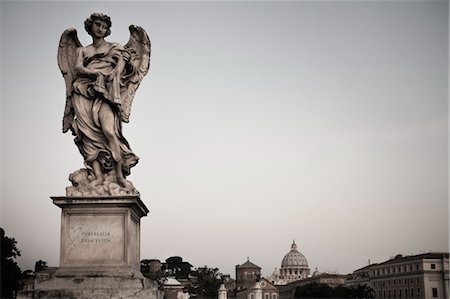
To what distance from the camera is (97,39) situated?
1480cm

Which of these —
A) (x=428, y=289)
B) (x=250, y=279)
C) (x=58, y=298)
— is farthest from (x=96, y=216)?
(x=250, y=279)

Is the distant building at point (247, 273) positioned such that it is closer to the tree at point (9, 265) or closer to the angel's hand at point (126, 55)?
the tree at point (9, 265)

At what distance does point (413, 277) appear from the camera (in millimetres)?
117375

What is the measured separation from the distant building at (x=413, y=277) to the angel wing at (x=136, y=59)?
4094 inches

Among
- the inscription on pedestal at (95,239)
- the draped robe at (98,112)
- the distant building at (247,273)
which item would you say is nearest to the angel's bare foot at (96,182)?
the draped robe at (98,112)

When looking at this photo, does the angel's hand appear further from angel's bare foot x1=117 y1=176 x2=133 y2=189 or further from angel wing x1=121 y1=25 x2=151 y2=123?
angel's bare foot x1=117 y1=176 x2=133 y2=189

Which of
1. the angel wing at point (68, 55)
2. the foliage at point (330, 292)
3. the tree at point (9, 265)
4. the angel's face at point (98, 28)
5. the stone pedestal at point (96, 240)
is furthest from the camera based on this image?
the foliage at point (330, 292)

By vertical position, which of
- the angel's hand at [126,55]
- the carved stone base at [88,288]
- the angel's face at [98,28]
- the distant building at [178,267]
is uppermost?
the angel's face at [98,28]

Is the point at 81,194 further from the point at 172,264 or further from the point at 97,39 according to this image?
the point at 172,264

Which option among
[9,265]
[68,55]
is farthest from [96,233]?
[9,265]

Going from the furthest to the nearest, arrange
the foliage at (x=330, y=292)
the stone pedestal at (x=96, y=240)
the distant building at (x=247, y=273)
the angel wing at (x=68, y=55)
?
Result: the distant building at (x=247, y=273), the foliage at (x=330, y=292), the angel wing at (x=68, y=55), the stone pedestal at (x=96, y=240)

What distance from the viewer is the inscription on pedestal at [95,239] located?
13.4m

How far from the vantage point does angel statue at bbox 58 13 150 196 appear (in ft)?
46.2

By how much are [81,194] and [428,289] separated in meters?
108
